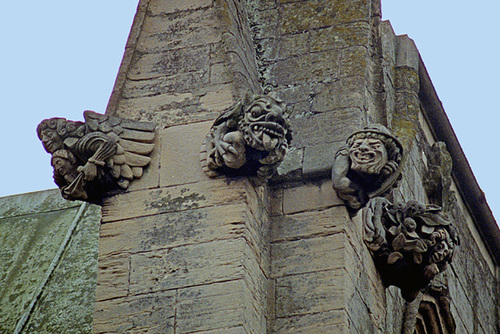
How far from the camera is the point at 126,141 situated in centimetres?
952

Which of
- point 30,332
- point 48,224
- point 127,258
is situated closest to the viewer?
point 127,258

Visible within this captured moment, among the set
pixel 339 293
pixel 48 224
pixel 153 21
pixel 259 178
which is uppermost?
pixel 48 224

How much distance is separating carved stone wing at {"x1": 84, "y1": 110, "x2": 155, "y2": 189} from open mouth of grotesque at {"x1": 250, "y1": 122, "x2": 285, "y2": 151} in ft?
2.68

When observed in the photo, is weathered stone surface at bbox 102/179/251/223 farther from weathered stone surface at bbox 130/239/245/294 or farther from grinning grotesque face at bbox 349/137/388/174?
grinning grotesque face at bbox 349/137/388/174

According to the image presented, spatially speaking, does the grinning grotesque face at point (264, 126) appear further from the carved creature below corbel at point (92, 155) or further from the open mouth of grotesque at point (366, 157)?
the carved creature below corbel at point (92, 155)

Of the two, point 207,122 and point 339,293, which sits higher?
point 207,122

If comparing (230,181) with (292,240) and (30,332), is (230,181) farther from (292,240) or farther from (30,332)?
(30,332)

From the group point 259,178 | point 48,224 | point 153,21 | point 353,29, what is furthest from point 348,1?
point 48,224

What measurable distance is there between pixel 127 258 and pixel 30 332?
2.57m

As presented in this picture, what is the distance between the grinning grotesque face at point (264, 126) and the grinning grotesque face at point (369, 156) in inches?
23.4

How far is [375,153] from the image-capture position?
9469mm

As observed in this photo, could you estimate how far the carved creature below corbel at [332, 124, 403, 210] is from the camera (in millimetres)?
9461

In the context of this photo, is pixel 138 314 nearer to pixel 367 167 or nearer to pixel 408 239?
pixel 367 167

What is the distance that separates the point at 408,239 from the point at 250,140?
1.51 metres
